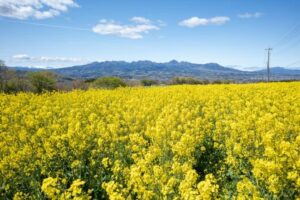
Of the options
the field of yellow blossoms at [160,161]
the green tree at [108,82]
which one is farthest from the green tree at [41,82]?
the field of yellow blossoms at [160,161]

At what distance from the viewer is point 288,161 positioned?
15.9ft

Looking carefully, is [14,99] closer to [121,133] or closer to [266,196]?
[121,133]

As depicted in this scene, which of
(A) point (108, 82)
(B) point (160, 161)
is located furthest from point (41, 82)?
(B) point (160, 161)

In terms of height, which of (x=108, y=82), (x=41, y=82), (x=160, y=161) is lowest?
(x=160, y=161)

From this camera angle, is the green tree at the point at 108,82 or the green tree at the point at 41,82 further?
the green tree at the point at 108,82

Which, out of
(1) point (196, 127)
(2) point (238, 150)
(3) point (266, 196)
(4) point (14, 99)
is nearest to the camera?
(3) point (266, 196)

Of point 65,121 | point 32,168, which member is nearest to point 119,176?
point 32,168

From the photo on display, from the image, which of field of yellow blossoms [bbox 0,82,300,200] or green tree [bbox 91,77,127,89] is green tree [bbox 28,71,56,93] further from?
field of yellow blossoms [bbox 0,82,300,200]

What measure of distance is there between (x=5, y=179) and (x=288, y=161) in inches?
195

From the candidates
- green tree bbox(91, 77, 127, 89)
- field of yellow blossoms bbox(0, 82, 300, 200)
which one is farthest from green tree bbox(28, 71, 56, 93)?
field of yellow blossoms bbox(0, 82, 300, 200)

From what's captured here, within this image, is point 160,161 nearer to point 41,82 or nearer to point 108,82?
point 41,82

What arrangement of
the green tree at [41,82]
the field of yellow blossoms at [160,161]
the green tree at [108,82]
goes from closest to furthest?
the field of yellow blossoms at [160,161] → the green tree at [41,82] → the green tree at [108,82]

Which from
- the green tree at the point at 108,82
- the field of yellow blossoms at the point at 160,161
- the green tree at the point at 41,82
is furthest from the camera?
the green tree at the point at 108,82

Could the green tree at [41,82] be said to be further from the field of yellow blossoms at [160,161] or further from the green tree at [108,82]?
the field of yellow blossoms at [160,161]
